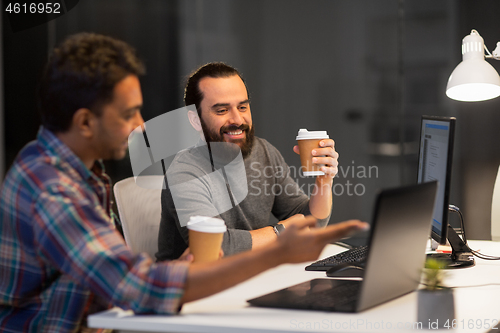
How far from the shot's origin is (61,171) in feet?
3.35

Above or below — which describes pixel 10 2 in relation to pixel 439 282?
above

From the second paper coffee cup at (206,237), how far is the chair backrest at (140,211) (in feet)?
1.92

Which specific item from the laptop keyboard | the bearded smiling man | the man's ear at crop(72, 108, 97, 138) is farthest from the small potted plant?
the man's ear at crop(72, 108, 97, 138)

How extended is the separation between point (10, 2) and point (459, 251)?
111 inches

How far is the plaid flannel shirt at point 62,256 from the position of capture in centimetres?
92

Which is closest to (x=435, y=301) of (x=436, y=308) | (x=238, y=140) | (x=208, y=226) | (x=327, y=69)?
(x=436, y=308)

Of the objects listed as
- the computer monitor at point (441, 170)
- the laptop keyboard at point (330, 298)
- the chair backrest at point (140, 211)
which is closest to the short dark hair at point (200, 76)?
the chair backrest at point (140, 211)

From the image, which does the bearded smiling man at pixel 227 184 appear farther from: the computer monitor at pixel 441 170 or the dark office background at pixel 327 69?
the dark office background at pixel 327 69

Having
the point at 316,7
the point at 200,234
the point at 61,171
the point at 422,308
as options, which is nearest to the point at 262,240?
the point at 200,234

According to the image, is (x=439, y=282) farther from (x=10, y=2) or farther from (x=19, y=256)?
(x=10, y=2)

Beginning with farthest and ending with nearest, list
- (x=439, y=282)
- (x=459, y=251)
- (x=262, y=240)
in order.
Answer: (x=262, y=240)
(x=459, y=251)
(x=439, y=282)

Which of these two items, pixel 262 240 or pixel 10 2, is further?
pixel 10 2

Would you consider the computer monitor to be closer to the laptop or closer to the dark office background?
the laptop

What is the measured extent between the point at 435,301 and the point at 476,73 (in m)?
1.04
